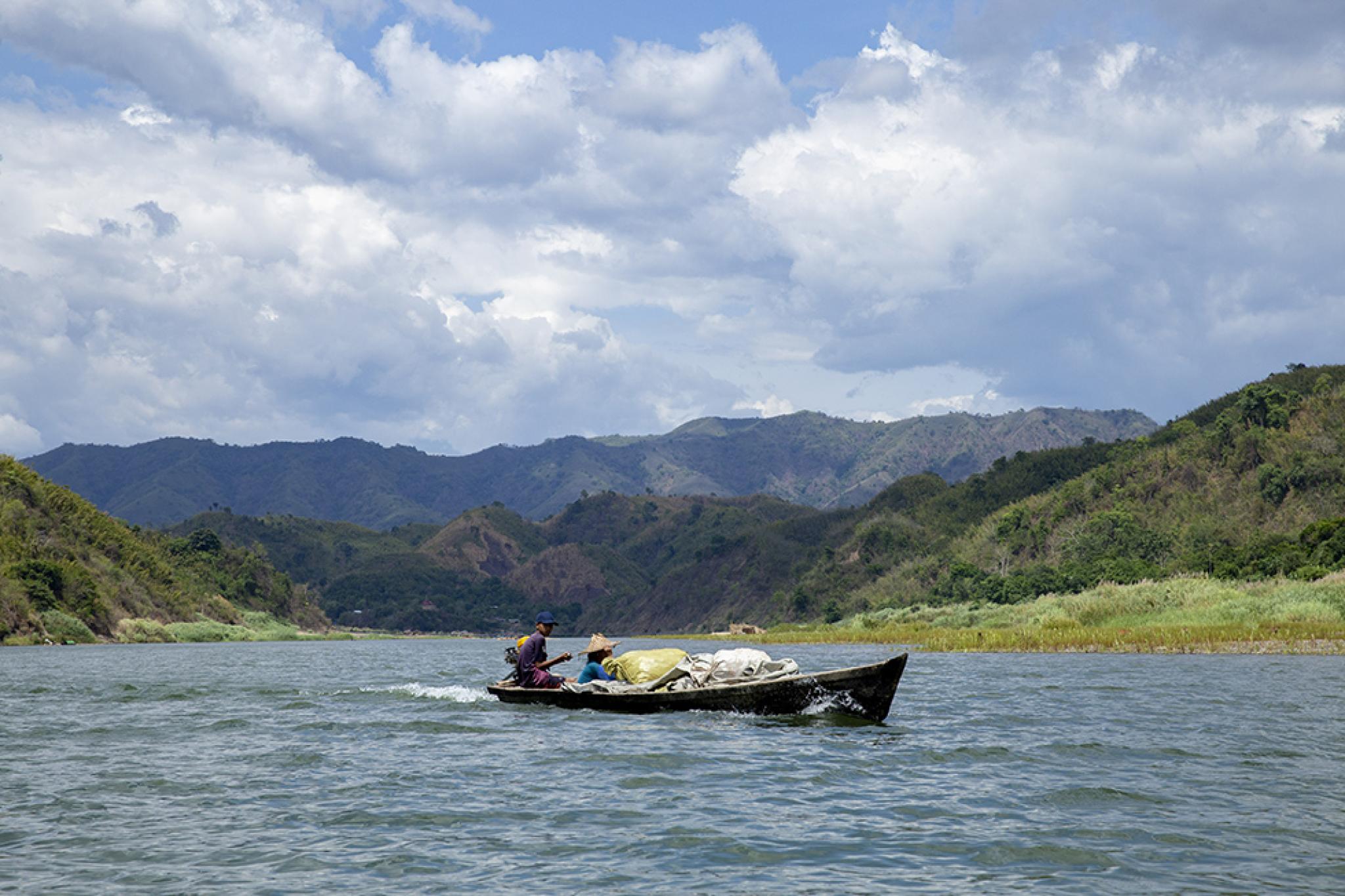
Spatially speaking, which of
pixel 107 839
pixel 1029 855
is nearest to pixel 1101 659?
pixel 1029 855

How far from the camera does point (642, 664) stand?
2698cm

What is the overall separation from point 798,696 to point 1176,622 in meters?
40.3

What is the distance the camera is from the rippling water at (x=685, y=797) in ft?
39.2

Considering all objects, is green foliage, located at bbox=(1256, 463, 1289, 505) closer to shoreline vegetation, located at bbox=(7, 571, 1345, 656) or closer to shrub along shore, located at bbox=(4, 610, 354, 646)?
shoreline vegetation, located at bbox=(7, 571, 1345, 656)

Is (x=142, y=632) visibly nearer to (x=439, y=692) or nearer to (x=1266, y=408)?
(x=439, y=692)

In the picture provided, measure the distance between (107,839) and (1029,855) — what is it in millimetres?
10703

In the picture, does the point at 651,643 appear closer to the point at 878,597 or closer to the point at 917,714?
the point at 878,597

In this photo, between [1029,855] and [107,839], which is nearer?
[1029,855]

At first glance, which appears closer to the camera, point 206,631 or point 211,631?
point 206,631

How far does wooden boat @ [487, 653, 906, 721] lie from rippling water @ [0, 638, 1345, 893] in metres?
0.40

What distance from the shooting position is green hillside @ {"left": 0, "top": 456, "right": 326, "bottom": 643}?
9444 centimetres

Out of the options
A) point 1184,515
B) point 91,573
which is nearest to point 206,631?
point 91,573

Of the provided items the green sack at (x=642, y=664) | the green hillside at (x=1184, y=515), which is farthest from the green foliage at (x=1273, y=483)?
the green sack at (x=642, y=664)

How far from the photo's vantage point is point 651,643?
120 m
